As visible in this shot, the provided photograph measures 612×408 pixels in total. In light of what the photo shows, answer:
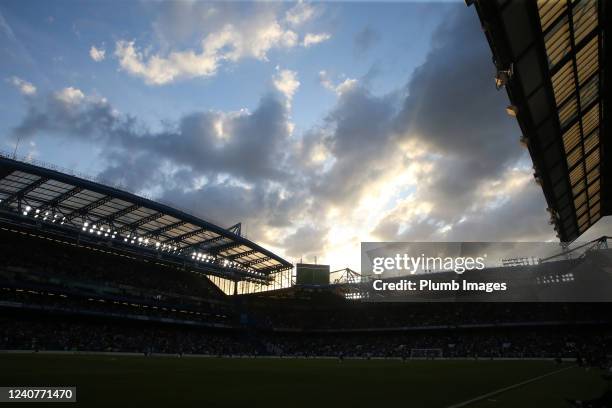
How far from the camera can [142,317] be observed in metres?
61.2

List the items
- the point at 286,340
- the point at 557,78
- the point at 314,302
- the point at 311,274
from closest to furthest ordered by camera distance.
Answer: the point at 557,78 < the point at 311,274 < the point at 286,340 < the point at 314,302

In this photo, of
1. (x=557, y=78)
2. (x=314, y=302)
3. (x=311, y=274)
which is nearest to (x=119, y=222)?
(x=311, y=274)

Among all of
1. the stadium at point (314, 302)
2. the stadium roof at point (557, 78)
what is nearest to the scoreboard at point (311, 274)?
the stadium at point (314, 302)

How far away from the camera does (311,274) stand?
247ft

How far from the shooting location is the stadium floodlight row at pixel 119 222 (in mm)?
46219

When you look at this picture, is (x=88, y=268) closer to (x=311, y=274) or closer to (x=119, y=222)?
(x=119, y=222)

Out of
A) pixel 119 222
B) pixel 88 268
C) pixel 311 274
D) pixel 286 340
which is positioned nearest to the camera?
pixel 119 222

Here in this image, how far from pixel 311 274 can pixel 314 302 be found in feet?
44.2

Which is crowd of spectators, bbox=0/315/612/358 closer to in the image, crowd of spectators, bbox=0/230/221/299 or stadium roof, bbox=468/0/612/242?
crowd of spectators, bbox=0/230/221/299

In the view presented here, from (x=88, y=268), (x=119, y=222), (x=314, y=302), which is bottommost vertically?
(x=314, y=302)

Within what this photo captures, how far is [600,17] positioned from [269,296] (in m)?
81.7

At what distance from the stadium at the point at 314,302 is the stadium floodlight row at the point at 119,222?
0.88 feet

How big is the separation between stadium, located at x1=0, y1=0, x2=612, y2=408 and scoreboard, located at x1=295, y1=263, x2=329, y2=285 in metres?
0.25

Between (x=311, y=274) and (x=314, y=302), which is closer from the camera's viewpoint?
(x=311, y=274)
